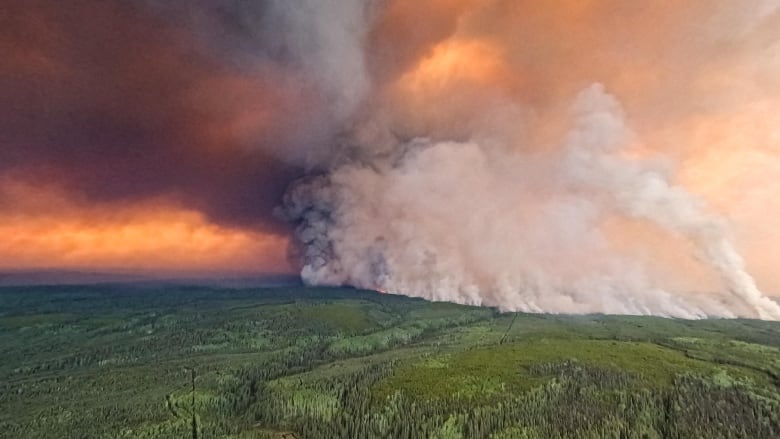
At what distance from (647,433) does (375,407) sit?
9762 cm

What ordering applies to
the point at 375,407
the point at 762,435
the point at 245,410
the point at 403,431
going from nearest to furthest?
the point at 762,435, the point at 403,431, the point at 375,407, the point at 245,410

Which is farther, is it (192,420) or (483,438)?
(192,420)

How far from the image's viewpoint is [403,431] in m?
168

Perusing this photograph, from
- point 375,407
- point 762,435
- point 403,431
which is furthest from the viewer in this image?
point 375,407

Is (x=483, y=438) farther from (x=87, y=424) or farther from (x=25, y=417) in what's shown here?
(x=25, y=417)

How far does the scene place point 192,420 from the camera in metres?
178

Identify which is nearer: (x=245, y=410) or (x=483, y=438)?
(x=483, y=438)

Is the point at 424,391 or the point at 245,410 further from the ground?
the point at 424,391

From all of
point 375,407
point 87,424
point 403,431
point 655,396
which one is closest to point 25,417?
point 87,424

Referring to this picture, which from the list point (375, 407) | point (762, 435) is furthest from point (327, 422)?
point (762, 435)

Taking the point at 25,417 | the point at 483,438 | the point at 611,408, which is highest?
the point at 611,408

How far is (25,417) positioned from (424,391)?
534 ft

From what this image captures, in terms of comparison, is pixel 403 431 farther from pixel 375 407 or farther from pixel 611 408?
pixel 611 408

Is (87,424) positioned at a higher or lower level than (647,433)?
lower
